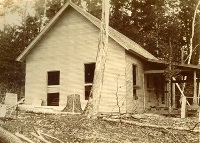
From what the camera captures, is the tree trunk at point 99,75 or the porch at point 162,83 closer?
the tree trunk at point 99,75

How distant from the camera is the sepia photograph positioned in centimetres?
848

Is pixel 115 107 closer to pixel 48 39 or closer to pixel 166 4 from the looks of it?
pixel 48 39

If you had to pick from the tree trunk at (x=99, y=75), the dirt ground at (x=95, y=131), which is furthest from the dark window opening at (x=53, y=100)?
the dirt ground at (x=95, y=131)

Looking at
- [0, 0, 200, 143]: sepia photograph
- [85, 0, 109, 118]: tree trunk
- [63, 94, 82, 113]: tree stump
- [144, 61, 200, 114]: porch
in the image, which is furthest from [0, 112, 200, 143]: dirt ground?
[144, 61, 200, 114]: porch

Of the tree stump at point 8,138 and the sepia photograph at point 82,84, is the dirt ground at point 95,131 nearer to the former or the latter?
the sepia photograph at point 82,84

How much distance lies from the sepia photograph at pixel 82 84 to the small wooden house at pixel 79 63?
44mm

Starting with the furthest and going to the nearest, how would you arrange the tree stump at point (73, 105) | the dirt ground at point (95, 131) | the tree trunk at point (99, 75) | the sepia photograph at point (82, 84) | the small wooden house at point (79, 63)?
1. the small wooden house at point (79, 63)
2. the tree stump at point (73, 105)
3. the tree trunk at point (99, 75)
4. the sepia photograph at point (82, 84)
5. the dirt ground at point (95, 131)

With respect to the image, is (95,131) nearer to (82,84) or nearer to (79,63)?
(82,84)

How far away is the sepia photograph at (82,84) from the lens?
8484 millimetres

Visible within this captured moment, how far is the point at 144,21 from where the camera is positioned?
31.9 m

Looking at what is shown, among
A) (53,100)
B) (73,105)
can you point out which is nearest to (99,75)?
(73,105)

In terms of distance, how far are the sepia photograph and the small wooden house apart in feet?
0.15

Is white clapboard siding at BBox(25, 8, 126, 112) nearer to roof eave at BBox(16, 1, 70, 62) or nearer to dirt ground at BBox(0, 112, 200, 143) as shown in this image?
roof eave at BBox(16, 1, 70, 62)

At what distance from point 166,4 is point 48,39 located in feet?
61.7
